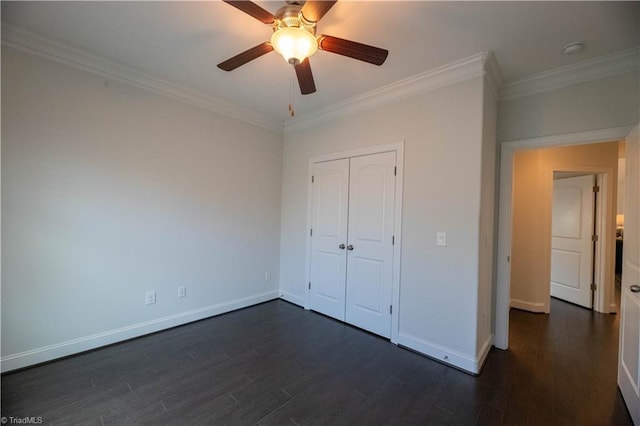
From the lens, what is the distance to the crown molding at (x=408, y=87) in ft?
7.61

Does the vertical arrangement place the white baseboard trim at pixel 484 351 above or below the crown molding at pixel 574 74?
below

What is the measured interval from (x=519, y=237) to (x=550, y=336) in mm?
1405

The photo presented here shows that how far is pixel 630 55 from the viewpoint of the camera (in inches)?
83.5

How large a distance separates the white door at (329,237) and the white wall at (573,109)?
175cm

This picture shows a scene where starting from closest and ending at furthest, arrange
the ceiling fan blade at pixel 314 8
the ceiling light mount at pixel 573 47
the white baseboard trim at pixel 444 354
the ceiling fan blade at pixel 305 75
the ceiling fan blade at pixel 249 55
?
the ceiling fan blade at pixel 314 8
the ceiling fan blade at pixel 249 55
the ceiling fan blade at pixel 305 75
the ceiling light mount at pixel 573 47
the white baseboard trim at pixel 444 354

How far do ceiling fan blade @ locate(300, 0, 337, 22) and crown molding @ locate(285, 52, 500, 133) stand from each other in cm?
149

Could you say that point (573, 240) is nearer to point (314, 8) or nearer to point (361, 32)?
point (361, 32)

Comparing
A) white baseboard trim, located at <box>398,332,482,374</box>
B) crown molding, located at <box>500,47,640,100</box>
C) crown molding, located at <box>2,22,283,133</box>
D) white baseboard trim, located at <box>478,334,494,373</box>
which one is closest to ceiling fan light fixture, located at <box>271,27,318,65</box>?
crown molding, located at <box>2,22,283,133</box>

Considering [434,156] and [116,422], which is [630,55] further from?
[116,422]

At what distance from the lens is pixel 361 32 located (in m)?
2.01

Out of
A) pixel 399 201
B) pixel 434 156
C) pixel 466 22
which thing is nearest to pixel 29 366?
pixel 399 201

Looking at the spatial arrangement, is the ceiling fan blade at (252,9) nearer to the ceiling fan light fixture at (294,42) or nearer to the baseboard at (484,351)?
the ceiling fan light fixture at (294,42)

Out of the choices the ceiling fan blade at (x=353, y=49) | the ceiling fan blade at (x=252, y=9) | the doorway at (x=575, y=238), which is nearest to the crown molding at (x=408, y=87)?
the ceiling fan blade at (x=353, y=49)

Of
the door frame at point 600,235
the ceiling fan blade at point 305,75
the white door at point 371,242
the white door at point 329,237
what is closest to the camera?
the ceiling fan blade at point 305,75
